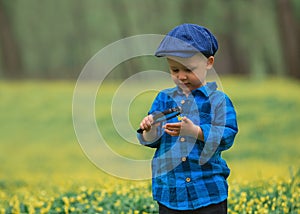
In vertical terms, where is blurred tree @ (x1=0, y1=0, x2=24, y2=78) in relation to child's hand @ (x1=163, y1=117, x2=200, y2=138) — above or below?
above

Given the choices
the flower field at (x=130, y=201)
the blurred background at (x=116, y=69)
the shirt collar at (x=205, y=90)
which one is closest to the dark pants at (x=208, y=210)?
the shirt collar at (x=205, y=90)

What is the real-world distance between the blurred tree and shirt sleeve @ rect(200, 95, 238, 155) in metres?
12.2

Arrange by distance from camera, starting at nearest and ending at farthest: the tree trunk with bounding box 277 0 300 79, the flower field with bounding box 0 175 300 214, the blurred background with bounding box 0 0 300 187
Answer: the flower field with bounding box 0 175 300 214, the blurred background with bounding box 0 0 300 187, the tree trunk with bounding box 277 0 300 79

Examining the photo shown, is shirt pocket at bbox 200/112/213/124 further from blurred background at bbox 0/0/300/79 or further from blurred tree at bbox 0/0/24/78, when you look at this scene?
blurred tree at bbox 0/0/24/78

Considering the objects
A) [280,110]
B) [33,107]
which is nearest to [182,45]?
[280,110]

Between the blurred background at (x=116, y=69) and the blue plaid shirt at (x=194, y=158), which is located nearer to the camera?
the blue plaid shirt at (x=194, y=158)

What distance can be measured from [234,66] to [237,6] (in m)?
1.59

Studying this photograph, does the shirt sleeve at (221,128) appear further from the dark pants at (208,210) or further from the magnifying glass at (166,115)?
the dark pants at (208,210)

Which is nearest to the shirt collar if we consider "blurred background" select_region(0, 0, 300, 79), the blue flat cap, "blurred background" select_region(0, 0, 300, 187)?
the blue flat cap

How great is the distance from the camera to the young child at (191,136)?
274 cm

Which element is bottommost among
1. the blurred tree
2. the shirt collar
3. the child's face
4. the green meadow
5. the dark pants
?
the green meadow

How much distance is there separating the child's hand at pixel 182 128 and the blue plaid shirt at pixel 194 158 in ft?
0.66

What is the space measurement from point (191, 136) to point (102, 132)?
23.3 feet

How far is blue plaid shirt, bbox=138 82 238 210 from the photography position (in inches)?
110
